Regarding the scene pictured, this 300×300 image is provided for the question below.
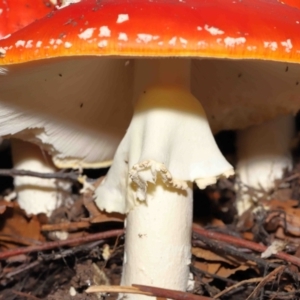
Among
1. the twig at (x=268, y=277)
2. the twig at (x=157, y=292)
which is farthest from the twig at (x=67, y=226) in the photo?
the twig at (x=268, y=277)

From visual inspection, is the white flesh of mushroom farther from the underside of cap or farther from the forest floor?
the forest floor

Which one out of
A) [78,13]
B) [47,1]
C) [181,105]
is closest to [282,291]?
[181,105]

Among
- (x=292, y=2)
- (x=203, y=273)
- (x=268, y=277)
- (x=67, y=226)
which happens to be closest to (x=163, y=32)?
(x=292, y=2)

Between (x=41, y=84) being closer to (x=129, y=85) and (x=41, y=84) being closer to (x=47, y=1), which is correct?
(x=47, y=1)

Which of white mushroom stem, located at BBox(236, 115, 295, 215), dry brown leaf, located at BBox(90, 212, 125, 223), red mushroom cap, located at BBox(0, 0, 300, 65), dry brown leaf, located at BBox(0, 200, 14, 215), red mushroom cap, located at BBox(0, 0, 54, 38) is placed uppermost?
red mushroom cap, located at BBox(0, 0, 54, 38)

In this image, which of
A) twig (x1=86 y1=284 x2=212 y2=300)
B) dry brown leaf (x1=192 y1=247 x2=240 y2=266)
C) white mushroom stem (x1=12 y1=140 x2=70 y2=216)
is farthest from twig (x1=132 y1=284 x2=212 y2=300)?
white mushroom stem (x1=12 y1=140 x2=70 y2=216)

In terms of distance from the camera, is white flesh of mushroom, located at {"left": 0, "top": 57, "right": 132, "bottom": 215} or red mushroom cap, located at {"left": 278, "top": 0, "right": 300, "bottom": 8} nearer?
red mushroom cap, located at {"left": 278, "top": 0, "right": 300, "bottom": 8}
